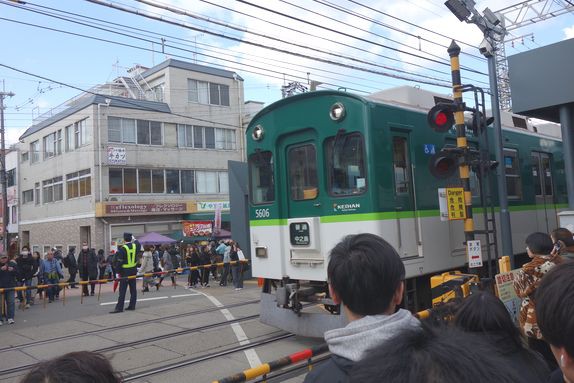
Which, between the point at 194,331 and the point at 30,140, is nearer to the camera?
the point at 194,331

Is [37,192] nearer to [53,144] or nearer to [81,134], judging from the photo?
[53,144]

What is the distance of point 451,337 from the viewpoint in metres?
1.15

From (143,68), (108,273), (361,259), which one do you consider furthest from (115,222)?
(361,259)

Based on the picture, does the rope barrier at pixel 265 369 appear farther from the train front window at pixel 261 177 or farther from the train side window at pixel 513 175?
the train side window at pixel 513 175

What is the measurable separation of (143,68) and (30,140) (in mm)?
10452

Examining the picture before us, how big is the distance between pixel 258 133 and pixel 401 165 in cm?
245

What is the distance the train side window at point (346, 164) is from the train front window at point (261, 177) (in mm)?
1209

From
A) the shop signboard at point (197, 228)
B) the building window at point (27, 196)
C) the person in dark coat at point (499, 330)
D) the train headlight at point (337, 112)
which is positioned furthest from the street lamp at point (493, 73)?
the building window at point (27, 196)

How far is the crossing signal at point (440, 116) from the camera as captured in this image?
661 centimetres

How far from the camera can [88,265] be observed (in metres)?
17.1

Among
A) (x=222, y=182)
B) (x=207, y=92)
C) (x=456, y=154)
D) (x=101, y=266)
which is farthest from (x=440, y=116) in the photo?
(x=207, y=92)

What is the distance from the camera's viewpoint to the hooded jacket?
1.81m

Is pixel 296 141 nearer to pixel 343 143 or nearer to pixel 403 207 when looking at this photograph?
pixel 343 143

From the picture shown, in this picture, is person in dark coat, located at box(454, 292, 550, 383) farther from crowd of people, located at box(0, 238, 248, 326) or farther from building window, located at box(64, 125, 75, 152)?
building window, located at box(64, 125, 75, 152)
